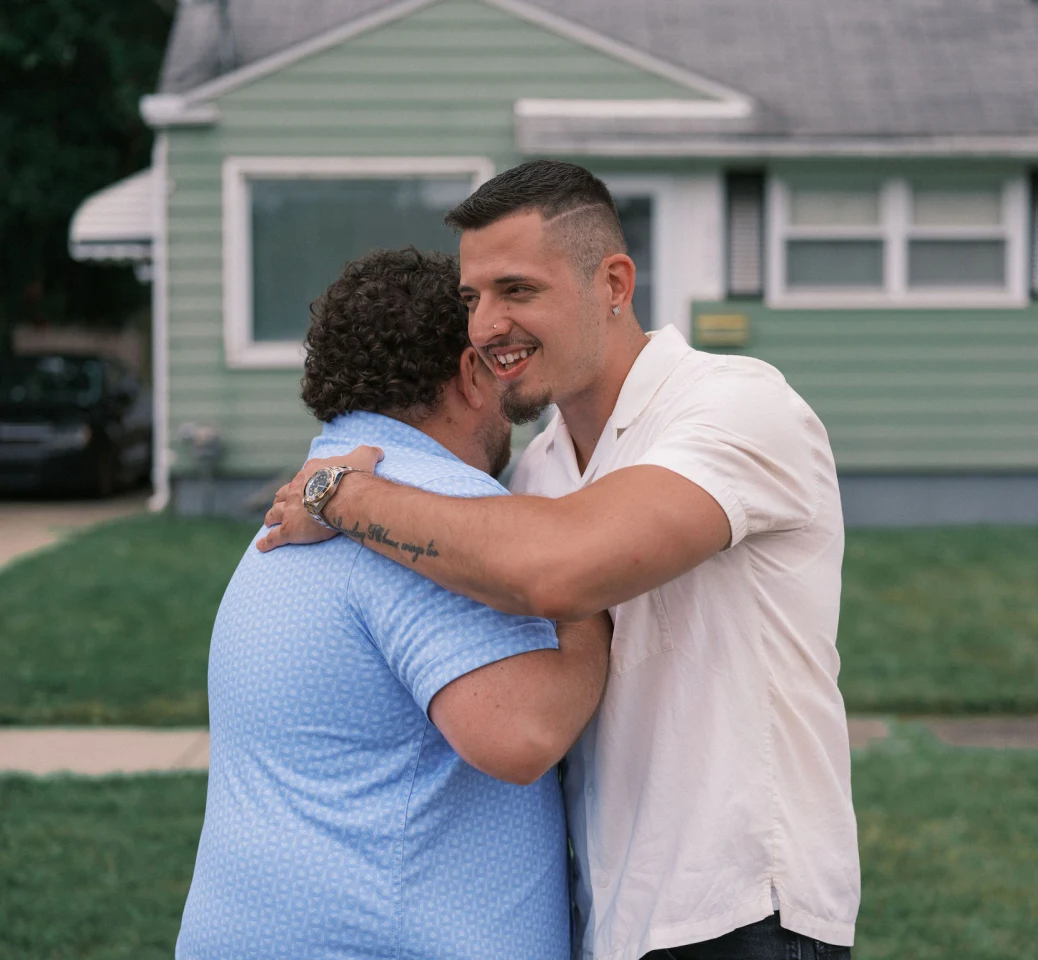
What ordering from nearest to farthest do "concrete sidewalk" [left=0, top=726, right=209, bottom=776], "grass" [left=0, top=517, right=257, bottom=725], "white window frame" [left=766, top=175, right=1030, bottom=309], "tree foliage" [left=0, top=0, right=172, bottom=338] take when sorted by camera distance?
"concrete sidewalk" [left=0, top=726, right=209, bottom=776], "grass" [left=0, top=517, right=257, bottom=725], "white window frame" [left=766, top=175, right=1030, bottom=309], "tree foliage" [left=0, top=0, right=172, bottom=338]

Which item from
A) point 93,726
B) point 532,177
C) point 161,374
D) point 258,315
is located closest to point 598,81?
point 258,315

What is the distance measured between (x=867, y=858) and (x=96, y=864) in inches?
107

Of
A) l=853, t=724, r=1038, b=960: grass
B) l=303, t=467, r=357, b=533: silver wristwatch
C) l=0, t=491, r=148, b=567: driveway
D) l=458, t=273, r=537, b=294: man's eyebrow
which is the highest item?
l=458, t=273, r=537, b=294: man's eyebrow

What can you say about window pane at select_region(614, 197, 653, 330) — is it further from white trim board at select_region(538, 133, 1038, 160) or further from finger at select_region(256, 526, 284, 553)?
finger at select_region(256, 526, 284, 553)

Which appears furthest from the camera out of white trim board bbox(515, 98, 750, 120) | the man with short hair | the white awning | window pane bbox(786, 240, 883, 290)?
the white awning

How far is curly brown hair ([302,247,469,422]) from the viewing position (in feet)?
7.32

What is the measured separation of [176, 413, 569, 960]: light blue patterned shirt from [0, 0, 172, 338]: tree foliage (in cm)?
1571

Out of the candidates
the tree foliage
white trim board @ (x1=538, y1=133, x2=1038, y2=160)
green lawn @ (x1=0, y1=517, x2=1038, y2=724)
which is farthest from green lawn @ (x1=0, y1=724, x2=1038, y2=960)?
the tree foliage

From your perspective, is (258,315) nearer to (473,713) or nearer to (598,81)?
(598,81)

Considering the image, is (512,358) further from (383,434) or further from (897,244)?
(897,244)

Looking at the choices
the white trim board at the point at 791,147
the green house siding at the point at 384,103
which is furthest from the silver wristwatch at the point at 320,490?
the green house siding at the point at 384,103

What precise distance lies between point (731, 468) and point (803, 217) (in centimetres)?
1069

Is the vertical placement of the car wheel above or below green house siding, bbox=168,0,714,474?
below

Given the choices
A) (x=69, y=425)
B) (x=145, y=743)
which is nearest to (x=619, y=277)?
(x=145, y=743)
